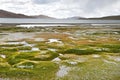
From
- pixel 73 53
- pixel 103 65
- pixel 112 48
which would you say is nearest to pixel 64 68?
pixel 103 65

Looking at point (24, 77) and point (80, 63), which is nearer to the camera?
point (24, 77)

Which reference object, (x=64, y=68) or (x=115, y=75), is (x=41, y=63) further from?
(x=115, y=75)

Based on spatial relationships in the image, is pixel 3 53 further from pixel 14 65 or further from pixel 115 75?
pixel 115 75

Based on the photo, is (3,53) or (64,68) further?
(3,53)

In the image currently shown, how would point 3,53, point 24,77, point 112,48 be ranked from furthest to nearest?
point 112,48 → point 3,53 → point 24,77

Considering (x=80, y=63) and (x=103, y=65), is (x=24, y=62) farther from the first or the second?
(x=103, y=65)

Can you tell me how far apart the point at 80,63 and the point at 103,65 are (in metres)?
3.74

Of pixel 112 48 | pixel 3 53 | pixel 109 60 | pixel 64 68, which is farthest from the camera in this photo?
pixel 112 48

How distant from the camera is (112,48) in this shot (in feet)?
184

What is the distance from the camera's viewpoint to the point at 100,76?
102ft

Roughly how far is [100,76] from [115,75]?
2182 millimetres

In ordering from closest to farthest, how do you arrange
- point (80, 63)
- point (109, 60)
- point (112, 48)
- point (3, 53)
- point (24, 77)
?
point (24, 77) < point (80, 63) < point (109, 60) < point (3, 53) < point (112, 48)

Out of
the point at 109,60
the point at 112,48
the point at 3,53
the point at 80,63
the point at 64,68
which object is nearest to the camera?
the point at 64,68

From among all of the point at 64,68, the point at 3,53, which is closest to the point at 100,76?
the point at 64,68
